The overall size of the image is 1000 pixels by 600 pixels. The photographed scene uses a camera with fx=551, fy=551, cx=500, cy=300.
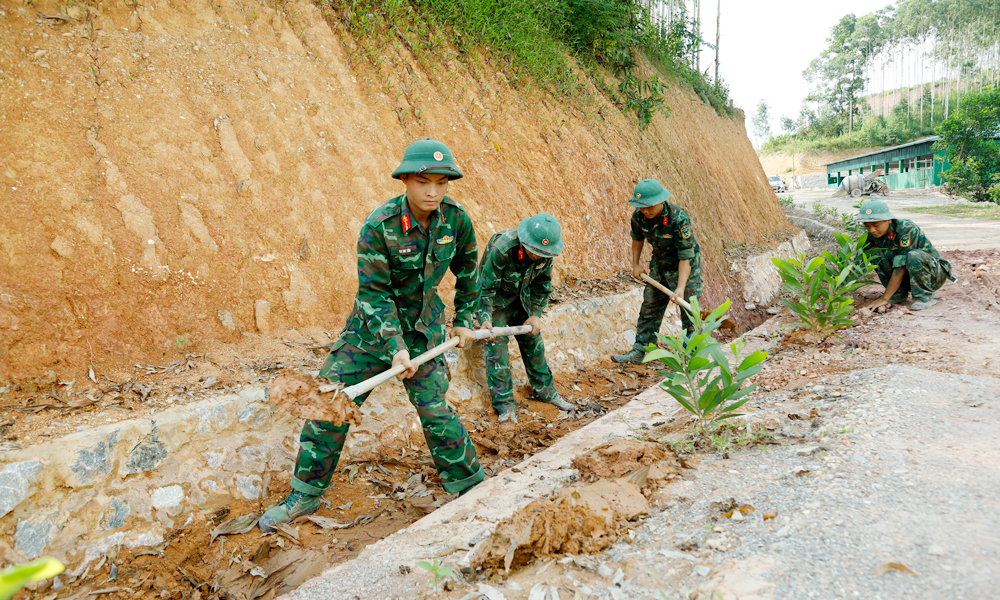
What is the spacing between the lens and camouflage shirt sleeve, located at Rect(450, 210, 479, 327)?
3203mm

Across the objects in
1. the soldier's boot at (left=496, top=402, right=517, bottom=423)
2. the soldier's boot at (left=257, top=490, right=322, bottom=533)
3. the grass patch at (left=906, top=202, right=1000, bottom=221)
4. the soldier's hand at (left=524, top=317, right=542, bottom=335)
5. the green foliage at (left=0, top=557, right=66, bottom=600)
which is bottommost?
the grass patch at (left=906, top=202, right=1000, bottom=221)

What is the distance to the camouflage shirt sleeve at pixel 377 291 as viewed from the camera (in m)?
2.85

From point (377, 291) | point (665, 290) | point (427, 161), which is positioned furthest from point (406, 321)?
point (665, 290)

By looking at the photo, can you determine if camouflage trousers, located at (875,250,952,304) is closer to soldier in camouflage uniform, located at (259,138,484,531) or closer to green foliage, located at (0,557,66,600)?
soldier in camouflage uniform, located at (259,138,484,531)

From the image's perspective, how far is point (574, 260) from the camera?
253 inches

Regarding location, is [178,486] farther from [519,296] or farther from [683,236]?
[683,236]

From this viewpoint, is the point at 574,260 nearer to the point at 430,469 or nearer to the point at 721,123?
the point at 430,469

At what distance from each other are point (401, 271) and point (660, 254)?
3.66 meters

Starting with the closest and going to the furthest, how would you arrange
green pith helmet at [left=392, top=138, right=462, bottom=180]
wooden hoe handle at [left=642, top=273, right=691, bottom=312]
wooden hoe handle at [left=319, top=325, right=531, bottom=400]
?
1. wooden hoe handle at [left=319, top=325, right=531, bottom=400]
2. green pith helmet at [left=392, top=138, right=462, bottom=180]
3. wooden hoe handle at [left=642, top=273, right=691, bottom=312]

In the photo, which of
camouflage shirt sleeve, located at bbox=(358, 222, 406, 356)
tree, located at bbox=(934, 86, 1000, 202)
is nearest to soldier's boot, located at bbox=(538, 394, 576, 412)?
camouflage shirt sleeve, located at bbox=(358, 222, 406, 356)

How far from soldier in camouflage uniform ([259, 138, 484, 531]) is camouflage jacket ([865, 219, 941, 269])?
521 centimetres

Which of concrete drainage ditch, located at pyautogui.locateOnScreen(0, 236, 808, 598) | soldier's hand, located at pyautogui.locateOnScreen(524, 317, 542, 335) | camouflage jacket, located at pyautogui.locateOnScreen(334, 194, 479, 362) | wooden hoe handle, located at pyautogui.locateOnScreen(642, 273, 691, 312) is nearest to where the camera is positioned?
concrete drainage ditch, located at pyautogui.locateOnScreen(0, 236, 808, 598)

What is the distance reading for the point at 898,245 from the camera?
6012 mm

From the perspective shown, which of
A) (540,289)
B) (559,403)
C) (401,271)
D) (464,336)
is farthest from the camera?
(559,403)
